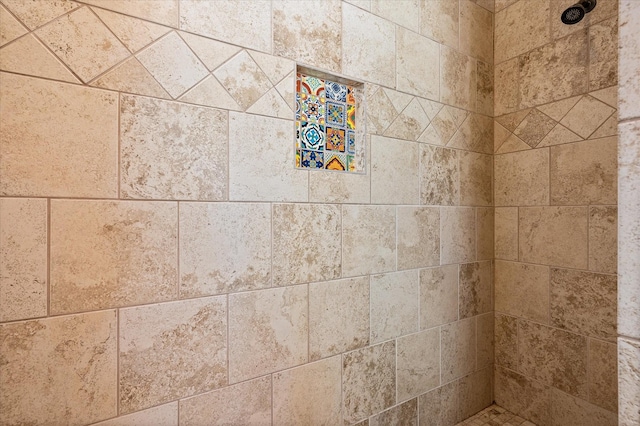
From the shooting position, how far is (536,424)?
59.3 inches

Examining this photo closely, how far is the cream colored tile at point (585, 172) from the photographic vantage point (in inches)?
49.9

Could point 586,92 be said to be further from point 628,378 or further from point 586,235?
point 628,378

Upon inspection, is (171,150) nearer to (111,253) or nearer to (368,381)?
(111,253)

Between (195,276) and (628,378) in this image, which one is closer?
(628,378)

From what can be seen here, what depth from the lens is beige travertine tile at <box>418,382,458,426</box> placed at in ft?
4.62

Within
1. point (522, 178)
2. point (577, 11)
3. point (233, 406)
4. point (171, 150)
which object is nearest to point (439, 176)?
point (522, 178)

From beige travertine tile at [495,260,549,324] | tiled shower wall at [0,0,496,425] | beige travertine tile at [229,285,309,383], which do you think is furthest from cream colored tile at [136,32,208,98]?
beige travertine tile at [495,260,549,324]

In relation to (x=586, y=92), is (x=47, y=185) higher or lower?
lower

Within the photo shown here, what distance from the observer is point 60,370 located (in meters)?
0.76

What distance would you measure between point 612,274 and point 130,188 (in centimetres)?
184

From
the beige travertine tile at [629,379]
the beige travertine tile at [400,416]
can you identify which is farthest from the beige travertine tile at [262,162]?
the beige travertine tile at [400,416]

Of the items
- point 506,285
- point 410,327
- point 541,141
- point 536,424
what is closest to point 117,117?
point 410,327

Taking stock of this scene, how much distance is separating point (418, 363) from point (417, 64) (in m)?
1.40

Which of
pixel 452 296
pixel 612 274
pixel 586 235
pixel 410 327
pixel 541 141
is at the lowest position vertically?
pixel 410 327
